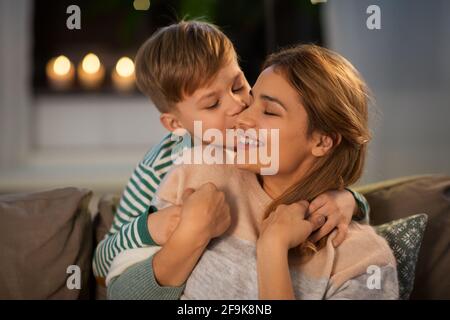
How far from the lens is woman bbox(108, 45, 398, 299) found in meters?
1.18

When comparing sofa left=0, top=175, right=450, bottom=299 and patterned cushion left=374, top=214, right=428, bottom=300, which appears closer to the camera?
patterned cushion left=374, top=214, right=428, bottom=300

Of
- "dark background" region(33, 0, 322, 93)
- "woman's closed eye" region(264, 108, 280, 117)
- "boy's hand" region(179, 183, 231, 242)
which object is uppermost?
"dark background" region(33, 0, 322, 93)

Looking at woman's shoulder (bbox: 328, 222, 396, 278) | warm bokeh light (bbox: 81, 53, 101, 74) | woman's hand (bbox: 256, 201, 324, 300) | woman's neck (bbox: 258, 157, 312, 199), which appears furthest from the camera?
warm bokeh light (bbox: 81, 53, 101, 74)

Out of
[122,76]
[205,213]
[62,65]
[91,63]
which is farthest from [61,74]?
[205,213]

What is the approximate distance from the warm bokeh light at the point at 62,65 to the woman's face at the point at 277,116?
6.87ft

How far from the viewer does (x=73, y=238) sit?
159 cm

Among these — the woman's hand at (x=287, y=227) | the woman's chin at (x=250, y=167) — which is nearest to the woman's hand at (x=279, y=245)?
the woman's hand at (x=287, y=227)

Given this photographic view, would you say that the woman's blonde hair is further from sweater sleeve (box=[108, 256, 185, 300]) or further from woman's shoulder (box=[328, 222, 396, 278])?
sweater sleeve (box=[108, 256, 185, 300])

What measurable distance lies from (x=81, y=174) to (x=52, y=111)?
0.41 metres

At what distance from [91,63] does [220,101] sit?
1863mm

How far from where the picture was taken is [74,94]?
128 inches

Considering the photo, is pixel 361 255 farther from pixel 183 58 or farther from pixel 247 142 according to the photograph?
pixel 183 58

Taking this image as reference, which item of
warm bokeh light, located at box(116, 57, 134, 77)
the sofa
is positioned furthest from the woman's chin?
warm bokeh light, located at box(116, 57, 134, 77)

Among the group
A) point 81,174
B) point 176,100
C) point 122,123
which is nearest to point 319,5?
point 122,123
